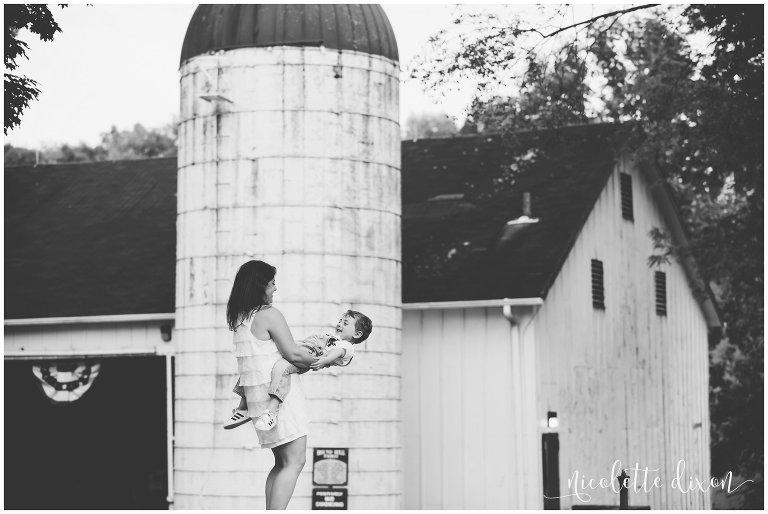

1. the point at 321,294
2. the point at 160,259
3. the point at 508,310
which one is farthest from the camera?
the point at 160,259

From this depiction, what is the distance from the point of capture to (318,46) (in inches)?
722

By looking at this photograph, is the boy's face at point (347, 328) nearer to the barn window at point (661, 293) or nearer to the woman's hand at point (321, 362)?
the woman's hand at point (321, 362)

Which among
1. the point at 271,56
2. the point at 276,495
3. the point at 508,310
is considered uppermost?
the point at 271,56

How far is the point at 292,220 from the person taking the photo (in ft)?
59.4

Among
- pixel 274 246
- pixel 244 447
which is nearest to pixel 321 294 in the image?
pixel 274 246

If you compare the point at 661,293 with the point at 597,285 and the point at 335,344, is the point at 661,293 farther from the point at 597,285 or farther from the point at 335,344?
the point at 335,344

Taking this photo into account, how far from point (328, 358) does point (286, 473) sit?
80cm

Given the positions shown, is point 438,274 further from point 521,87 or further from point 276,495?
point 276,495

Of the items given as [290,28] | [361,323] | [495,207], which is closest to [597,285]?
[495,207]

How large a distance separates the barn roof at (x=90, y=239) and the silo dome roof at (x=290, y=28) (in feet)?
14.4

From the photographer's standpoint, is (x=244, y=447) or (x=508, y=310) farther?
(x=508, y=310)

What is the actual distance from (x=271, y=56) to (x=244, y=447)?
5158 millimetres

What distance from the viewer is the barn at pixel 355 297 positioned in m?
18.2
